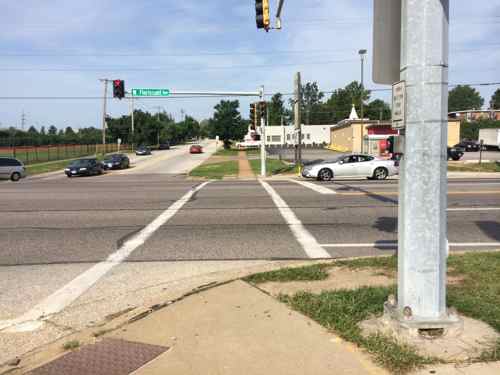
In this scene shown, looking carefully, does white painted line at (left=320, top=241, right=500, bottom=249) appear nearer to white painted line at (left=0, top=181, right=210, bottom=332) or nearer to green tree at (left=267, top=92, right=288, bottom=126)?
white painted line at (left=0, top=181, right=210, bottom=332)

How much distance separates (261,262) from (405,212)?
11.6 feet

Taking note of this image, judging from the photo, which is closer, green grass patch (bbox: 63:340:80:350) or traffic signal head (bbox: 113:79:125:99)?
green grass patch (bbox: 63:340:80:350)

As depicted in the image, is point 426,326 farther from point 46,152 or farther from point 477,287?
point 46,152

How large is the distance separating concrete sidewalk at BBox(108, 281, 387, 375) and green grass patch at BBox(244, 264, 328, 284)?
67cm

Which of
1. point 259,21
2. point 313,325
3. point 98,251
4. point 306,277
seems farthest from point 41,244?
point 259,21

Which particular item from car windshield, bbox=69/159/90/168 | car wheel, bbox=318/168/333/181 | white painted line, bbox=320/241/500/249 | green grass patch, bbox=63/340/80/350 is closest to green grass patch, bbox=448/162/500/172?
car wheel, bbox=318/168/333/181

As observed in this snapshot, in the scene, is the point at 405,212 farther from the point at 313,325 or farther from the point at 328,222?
the point at 328,222

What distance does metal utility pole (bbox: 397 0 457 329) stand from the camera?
3.84 m

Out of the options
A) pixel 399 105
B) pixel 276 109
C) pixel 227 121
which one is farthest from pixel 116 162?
pixel 276 109

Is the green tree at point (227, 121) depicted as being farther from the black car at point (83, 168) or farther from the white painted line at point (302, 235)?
the white painted line at point (302, 235)

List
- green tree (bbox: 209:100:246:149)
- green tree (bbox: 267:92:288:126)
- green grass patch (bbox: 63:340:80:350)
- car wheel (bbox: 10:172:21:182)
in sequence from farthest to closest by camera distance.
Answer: green tree (bbox: 267:92:288:126), green tree (bbox: 209:100:246:149), car wheel (bbox: 10:172:21:182), green grass patch (bbox: 63:340:80:350)

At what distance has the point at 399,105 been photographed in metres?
A: 4.02

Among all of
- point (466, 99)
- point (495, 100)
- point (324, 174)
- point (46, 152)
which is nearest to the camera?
point (324, 174)

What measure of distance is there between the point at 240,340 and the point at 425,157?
2.19 meters
